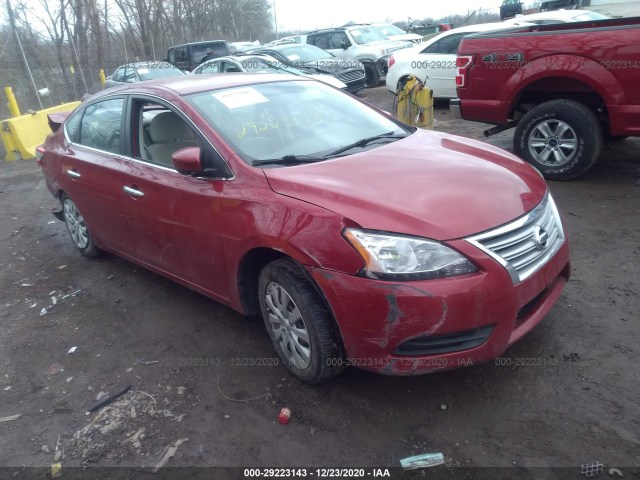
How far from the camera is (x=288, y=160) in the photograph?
10.2ft

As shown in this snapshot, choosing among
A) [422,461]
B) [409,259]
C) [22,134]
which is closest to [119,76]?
[22,134]

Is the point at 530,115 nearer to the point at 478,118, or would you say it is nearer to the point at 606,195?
the point at 478,118

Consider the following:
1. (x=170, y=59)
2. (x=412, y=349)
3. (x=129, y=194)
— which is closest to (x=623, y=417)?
(x=412, y=349)

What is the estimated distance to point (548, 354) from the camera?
3.03 metres

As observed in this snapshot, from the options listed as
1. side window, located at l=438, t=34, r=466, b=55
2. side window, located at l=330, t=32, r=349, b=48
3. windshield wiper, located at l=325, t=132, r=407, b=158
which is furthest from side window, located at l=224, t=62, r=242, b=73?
windshield wiper, located at l=325, t=132, r=407, b=158

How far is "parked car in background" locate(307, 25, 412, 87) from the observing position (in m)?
14.7

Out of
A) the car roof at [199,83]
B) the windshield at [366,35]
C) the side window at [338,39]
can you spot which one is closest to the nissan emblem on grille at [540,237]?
the car roof at [199,83]

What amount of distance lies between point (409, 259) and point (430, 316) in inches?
11.3

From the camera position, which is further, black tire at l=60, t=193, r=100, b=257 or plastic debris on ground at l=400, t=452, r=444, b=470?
black tire at l=60, t=193, r=100, b=257

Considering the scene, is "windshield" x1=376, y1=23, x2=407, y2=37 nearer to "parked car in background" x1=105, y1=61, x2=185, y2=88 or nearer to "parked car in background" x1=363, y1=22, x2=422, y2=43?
"parked car in background" x1=363, y1=22, x2=422, y2=43

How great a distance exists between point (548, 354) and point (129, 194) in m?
3.14

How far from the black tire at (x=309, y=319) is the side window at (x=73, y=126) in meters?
3.00

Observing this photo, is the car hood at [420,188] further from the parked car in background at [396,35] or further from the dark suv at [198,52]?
the dark suv at [198,52]

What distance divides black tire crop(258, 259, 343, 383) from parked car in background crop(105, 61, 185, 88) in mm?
12502
